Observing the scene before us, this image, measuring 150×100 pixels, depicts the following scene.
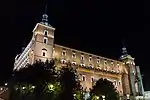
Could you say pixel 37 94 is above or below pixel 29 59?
below

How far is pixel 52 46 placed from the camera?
55594 millimetres

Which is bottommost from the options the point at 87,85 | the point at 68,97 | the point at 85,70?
the point at 68,97

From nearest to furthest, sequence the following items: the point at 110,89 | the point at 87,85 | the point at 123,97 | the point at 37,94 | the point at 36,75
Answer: the point at 37,94 → the point at 36,75 → the point at 110,89 → the point at 87,85 → the point at 123,97

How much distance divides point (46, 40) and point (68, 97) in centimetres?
2410

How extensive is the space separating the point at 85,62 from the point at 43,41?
1490cm

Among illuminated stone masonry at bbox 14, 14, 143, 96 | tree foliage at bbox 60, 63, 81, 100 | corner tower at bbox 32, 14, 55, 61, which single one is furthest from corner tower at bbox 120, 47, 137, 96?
tree foliage at bbox 60, 63, 81, 100

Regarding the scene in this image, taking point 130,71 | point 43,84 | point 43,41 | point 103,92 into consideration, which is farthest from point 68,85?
point 130,71

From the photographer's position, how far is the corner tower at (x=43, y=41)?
52.2 m

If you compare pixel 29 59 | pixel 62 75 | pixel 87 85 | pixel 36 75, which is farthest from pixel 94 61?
pixel 36 75

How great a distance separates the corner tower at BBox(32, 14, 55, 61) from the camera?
171 ft

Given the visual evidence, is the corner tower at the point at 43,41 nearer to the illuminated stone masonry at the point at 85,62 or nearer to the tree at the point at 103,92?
the illuminated stone masonry at the point at 85,62

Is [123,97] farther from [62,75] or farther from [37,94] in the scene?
[37,94]

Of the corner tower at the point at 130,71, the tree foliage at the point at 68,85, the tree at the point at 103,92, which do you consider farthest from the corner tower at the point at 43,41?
the corner tower at the point at 130,71

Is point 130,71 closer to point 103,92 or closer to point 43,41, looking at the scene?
point 103,92
